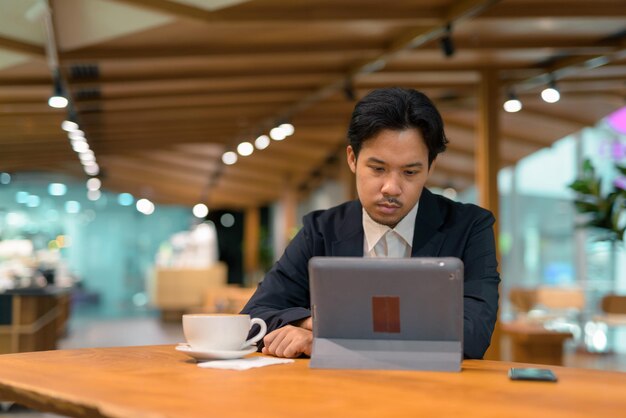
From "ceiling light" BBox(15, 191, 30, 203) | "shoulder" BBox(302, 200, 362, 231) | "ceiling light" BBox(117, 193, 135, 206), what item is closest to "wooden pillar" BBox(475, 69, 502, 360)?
"shoulder" BBox(302, 200, 362, 231)

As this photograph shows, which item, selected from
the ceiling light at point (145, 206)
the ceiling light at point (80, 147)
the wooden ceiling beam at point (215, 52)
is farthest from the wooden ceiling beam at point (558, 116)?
the ceiling light at point (145, 206)

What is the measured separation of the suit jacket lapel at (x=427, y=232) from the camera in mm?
2371

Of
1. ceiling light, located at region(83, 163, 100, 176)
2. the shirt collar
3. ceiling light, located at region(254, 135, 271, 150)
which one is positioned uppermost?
ceiling light, located at region(83, 163, 100, 176)

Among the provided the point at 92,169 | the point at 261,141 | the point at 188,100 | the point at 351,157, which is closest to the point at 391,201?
the point at 351,157

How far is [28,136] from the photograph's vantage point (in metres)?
13.5

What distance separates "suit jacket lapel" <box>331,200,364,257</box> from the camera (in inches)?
95.7

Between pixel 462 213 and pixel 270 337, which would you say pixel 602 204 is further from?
pixel 270 337

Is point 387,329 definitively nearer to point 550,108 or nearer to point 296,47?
point 296,47

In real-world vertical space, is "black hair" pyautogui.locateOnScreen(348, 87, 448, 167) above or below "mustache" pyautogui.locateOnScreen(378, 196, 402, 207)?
above

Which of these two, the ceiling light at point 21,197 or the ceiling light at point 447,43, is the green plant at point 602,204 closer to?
the ceiling light at point 447,43

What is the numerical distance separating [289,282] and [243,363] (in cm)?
73

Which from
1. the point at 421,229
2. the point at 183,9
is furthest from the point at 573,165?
the point at 421,229

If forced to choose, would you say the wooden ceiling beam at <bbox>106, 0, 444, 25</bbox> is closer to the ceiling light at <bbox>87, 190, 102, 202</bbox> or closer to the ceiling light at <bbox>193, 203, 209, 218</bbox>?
the ceiling light at <bbox>87, 190, 102, 202</bbox>

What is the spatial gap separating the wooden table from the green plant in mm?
6393
